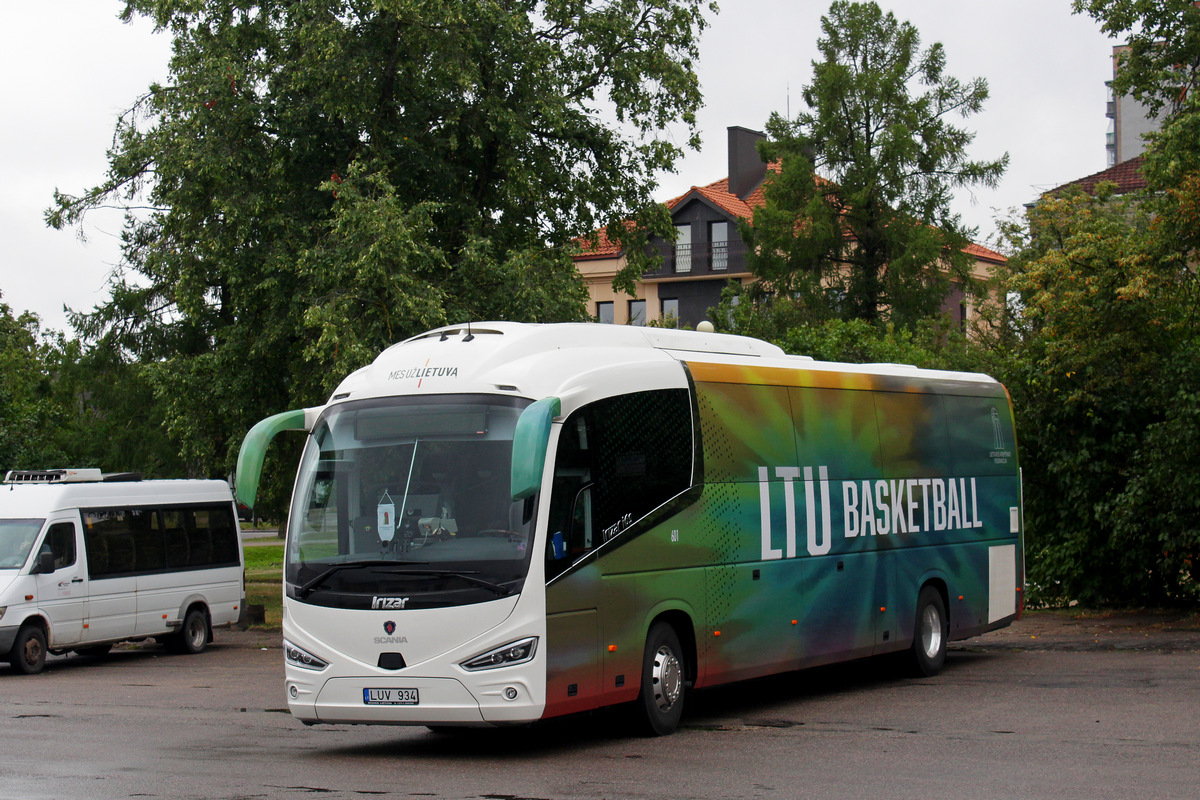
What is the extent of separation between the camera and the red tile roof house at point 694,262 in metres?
61.9

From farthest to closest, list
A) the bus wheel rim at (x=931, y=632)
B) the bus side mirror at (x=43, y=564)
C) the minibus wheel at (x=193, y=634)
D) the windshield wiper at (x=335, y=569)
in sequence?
the minibus wheel at (x=193, y=634), the bus side mirror at (x=43, y=564), the bus wheel rim at (x=931, y=632), the windshield wiper at (x=335, y=569)

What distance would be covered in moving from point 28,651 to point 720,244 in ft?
152

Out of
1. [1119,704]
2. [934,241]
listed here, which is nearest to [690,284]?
[934,241]

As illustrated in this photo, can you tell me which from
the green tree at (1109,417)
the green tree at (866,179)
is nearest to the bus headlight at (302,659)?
the green tree at (1109,417)

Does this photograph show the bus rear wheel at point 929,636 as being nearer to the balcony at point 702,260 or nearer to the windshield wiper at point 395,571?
the windshield wiper at point 395,571

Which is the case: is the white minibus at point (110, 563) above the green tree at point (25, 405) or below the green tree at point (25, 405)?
below

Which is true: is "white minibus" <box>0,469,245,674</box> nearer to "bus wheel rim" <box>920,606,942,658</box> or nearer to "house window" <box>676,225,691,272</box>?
"bus wheel rim" <box>920,606,942,658</box>

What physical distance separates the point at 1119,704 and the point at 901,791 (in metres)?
4.98

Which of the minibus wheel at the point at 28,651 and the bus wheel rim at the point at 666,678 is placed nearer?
the bus wheel rim at the point at 666,678

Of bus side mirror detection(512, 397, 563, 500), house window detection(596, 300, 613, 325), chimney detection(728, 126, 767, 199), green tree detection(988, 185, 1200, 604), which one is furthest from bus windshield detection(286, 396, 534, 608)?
chimney detection(728, 126, 767, 199)

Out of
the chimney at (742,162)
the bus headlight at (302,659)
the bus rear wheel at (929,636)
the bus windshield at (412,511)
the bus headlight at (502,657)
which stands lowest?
the bus rear wheel at (929,636)

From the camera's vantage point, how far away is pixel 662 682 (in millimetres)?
11398

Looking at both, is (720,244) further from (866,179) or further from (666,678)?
(666,678)

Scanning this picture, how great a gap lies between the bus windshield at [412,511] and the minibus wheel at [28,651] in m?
9.53
